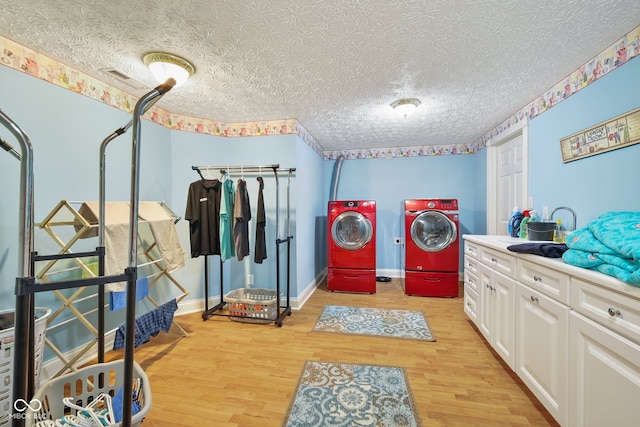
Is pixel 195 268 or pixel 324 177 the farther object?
pixel 324 177

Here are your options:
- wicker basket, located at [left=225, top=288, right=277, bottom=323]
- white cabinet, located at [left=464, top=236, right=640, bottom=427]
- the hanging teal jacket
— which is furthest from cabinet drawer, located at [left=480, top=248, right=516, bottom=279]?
the hanging teal jacket

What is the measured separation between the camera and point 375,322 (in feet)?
8.32

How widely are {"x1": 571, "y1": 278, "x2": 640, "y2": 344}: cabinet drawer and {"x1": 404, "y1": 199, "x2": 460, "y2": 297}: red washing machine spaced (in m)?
2.17

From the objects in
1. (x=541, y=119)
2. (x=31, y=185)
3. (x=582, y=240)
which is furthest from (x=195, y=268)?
(x=541, y=119)

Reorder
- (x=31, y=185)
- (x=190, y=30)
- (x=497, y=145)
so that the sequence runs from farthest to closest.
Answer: (x=497, y=145) < (x=190, y=30) < (x=31, y=185)

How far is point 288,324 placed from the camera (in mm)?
2520

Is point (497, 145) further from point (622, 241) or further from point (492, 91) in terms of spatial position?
point (622, 241)

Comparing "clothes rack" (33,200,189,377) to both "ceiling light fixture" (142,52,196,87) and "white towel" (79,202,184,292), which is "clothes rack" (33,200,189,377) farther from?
"ceiling light fixture" (142,52,196,87)

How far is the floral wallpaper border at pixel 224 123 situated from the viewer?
1.51 m

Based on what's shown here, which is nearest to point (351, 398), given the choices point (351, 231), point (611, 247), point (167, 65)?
point (611, 247)

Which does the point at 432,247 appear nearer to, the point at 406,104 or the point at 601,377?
the point at 406,104

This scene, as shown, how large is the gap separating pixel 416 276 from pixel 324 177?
2144mm

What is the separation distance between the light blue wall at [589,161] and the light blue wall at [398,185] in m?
1.63

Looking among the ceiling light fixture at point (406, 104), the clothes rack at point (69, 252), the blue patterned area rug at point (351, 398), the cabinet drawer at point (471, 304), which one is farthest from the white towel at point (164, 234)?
the cabinet drawer at point (471, 304)
